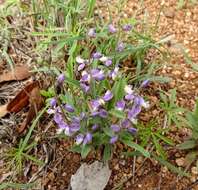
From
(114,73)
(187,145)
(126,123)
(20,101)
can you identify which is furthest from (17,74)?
(187,145)

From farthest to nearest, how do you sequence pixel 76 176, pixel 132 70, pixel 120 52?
pixel 132 70
pixel 120 52
pixel 76 176

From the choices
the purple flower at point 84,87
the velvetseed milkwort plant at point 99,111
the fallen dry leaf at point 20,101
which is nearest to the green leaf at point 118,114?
the velvetseed milkwort plant at point 99,111

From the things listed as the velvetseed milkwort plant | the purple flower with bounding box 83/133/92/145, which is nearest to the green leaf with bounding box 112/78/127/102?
the velvetseed milkwort plant

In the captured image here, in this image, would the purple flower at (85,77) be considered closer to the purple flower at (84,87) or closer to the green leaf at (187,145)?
the purple flower at (84,87)

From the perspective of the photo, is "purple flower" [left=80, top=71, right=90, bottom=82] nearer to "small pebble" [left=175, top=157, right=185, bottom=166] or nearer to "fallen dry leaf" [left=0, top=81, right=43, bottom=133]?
"fallen dry leaf" [left=0, top=81, right=43, bottom=133]

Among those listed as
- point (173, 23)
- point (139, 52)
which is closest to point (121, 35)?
point (139, 52)

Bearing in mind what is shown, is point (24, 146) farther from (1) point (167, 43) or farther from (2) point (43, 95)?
(1) point (167, 43)

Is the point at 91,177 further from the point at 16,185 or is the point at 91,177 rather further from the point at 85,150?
the point at 16,185
